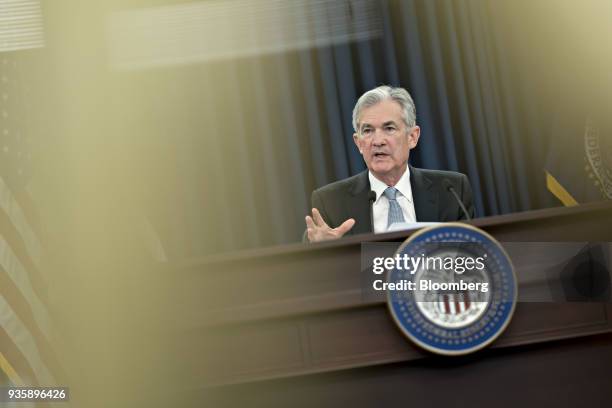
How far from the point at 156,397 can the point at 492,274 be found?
992 mm

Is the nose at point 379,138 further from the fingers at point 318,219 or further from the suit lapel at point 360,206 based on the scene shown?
the fingers at point 318,219

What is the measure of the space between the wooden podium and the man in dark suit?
0.80m

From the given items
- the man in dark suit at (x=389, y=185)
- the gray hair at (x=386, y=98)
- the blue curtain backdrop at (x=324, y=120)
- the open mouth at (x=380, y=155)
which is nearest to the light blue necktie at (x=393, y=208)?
the man in dark suit at (x=389, y=185)

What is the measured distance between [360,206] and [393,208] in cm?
13

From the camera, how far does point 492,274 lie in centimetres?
226

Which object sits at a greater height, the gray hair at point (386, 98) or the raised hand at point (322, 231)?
the gray hair at point (386, 98)

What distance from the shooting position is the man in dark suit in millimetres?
3117

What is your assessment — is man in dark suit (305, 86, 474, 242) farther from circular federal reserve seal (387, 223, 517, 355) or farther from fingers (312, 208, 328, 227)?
circular federal reserve seal (387, 223, 517, 355)

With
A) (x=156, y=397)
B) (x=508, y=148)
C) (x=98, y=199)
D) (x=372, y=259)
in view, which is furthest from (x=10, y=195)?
(x=508, y=148)

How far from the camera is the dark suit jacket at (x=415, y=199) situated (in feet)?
10.2

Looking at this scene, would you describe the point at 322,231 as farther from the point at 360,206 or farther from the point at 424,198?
the point at 424,198

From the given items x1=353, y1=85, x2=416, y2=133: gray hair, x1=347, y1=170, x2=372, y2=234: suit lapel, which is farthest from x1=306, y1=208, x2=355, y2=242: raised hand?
x1=353, y1=85, x2=416, y2=133: gray hair

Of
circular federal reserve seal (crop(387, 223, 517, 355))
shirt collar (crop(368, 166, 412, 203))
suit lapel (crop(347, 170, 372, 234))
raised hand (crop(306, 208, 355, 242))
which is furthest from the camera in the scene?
shirt collar (crop(368, 166, 412, 203))

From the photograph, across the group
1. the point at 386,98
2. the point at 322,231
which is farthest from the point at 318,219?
the point at 386,98
